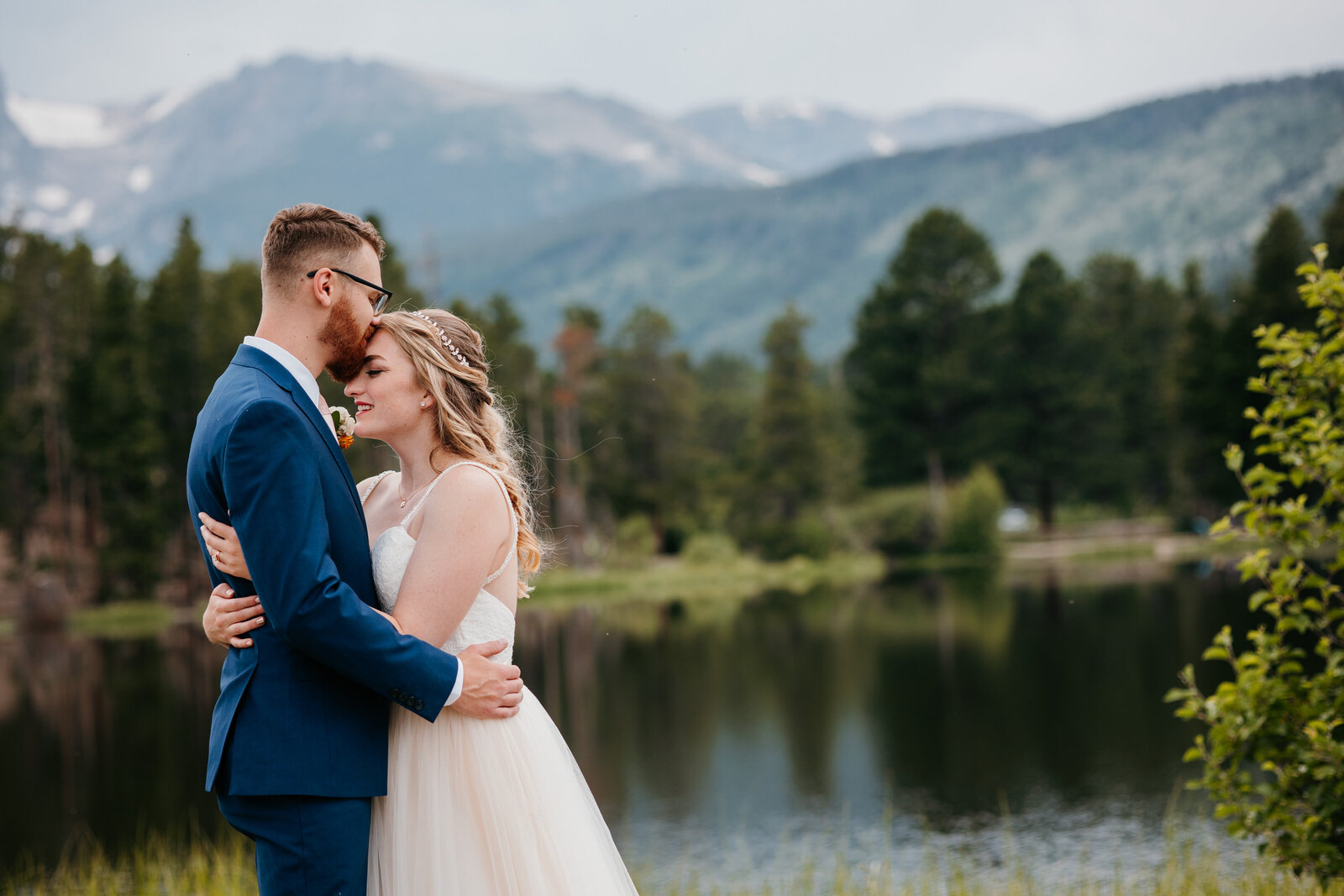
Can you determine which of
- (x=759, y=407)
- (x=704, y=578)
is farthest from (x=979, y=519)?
(x=759, y=407)

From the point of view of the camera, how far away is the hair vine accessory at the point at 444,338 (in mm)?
2846

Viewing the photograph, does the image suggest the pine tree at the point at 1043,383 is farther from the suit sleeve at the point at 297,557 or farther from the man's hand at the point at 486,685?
the suit sleeve at the point at 297,557

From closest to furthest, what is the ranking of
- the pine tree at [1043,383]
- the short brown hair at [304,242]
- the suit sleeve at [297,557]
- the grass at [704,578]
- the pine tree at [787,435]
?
1. the suit sleeve at [297,557]
2. the short brown hair at [304,242]
3. the grass at [704,578]
4. the pine tree at [787,435]
5. the pine tree at [1043,383]

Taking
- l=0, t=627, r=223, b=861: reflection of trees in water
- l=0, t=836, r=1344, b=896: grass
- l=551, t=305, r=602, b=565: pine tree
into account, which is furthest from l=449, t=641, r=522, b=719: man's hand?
l=551, t=305, r=602, b=565: pine tree

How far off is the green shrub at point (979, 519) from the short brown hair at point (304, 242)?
36421 millimetres

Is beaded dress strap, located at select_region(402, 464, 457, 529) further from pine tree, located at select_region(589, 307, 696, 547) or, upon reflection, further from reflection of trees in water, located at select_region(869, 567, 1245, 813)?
pine tree, located at select_region(589, 307, 696, 547)

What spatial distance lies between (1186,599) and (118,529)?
2878 cm

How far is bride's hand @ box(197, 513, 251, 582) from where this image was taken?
246 cm

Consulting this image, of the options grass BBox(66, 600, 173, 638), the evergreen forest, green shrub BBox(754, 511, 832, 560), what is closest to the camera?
grass BBox(66, 600, 173, 638)

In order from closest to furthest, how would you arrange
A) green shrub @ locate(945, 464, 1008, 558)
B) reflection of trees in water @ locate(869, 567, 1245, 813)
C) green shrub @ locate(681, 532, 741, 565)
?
1. reflection of trees in water @ locate(869, 567, 1245, 813)
2. green shrub @ locate(945, 464, 1008, 558)
3. green shrub @ locate(681, 532, 741, 565)

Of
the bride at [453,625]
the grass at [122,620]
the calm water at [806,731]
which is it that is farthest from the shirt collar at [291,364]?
the grass at [122,620]

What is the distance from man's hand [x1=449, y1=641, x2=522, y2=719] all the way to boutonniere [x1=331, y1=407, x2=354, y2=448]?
641 millimetres

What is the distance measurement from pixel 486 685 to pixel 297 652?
43 centimetres

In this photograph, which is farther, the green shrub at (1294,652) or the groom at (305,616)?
the green shrub at (1294,652)
